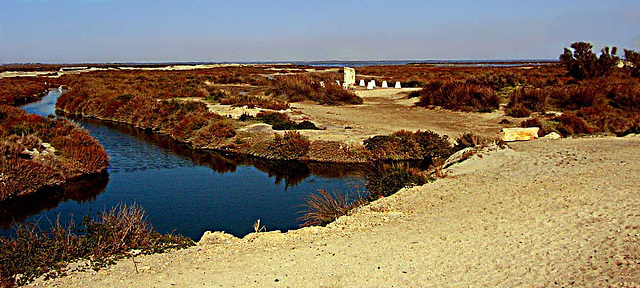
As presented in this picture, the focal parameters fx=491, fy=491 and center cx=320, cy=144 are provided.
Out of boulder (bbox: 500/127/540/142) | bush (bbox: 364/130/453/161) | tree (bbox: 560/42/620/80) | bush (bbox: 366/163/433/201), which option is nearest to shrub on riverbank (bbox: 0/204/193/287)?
bush (bbox: 366/163/433/201)

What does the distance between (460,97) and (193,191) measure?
61.3 feet

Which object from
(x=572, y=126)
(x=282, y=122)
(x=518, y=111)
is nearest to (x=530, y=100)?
(x=518, y=111)

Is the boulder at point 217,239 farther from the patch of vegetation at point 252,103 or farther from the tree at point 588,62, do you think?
the tree at point 588,62

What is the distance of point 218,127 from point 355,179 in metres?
9.16

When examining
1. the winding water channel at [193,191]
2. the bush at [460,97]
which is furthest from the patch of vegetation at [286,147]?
the bush at [460,97]

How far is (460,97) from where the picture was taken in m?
28.6

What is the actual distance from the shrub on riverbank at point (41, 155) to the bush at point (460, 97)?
19.2 m

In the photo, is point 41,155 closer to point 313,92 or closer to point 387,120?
point 387,120

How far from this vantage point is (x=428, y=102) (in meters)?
30.8

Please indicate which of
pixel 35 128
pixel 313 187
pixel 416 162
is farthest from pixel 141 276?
pixel 35 128

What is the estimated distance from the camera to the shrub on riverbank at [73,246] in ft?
24.3

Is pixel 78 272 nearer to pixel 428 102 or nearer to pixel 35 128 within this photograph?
pixel 35 128

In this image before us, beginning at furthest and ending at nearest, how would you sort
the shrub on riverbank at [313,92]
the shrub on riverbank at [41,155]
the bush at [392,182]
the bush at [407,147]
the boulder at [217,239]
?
the shrub on riverbank at [313,92] → the bush at [407,147] → the shrub on riverbank at [41,155] → the bush at [392,182] → the boulder at [217,239]

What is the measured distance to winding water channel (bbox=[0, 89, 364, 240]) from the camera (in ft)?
39.7
